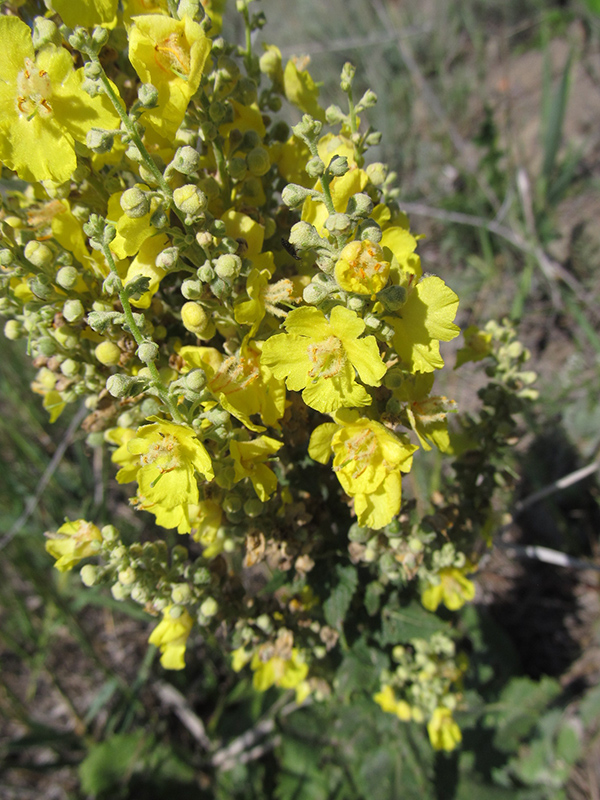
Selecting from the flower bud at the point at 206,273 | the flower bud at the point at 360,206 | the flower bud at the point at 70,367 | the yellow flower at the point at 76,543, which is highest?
the flower bud at the point at 360,206

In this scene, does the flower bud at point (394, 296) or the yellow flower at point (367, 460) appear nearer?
the flower bud at point (394, 296)

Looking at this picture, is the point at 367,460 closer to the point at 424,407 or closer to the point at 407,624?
the point at 424,407

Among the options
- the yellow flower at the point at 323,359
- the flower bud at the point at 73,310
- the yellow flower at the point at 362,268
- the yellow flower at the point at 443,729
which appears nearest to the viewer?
the yellow flower at the point at 362,268

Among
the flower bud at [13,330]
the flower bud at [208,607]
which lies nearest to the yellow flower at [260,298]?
the flower bud at [13,330]

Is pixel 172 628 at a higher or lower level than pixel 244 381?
lower

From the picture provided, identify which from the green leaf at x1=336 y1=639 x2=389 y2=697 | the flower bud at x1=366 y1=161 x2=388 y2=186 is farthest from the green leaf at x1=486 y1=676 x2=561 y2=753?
the flower bud at x1=366 y1=161 x2=388 y2=186

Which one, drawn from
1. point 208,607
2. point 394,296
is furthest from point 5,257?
point 208,607

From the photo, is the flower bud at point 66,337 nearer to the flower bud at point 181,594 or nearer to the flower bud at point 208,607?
the flower bud at point 181,594
